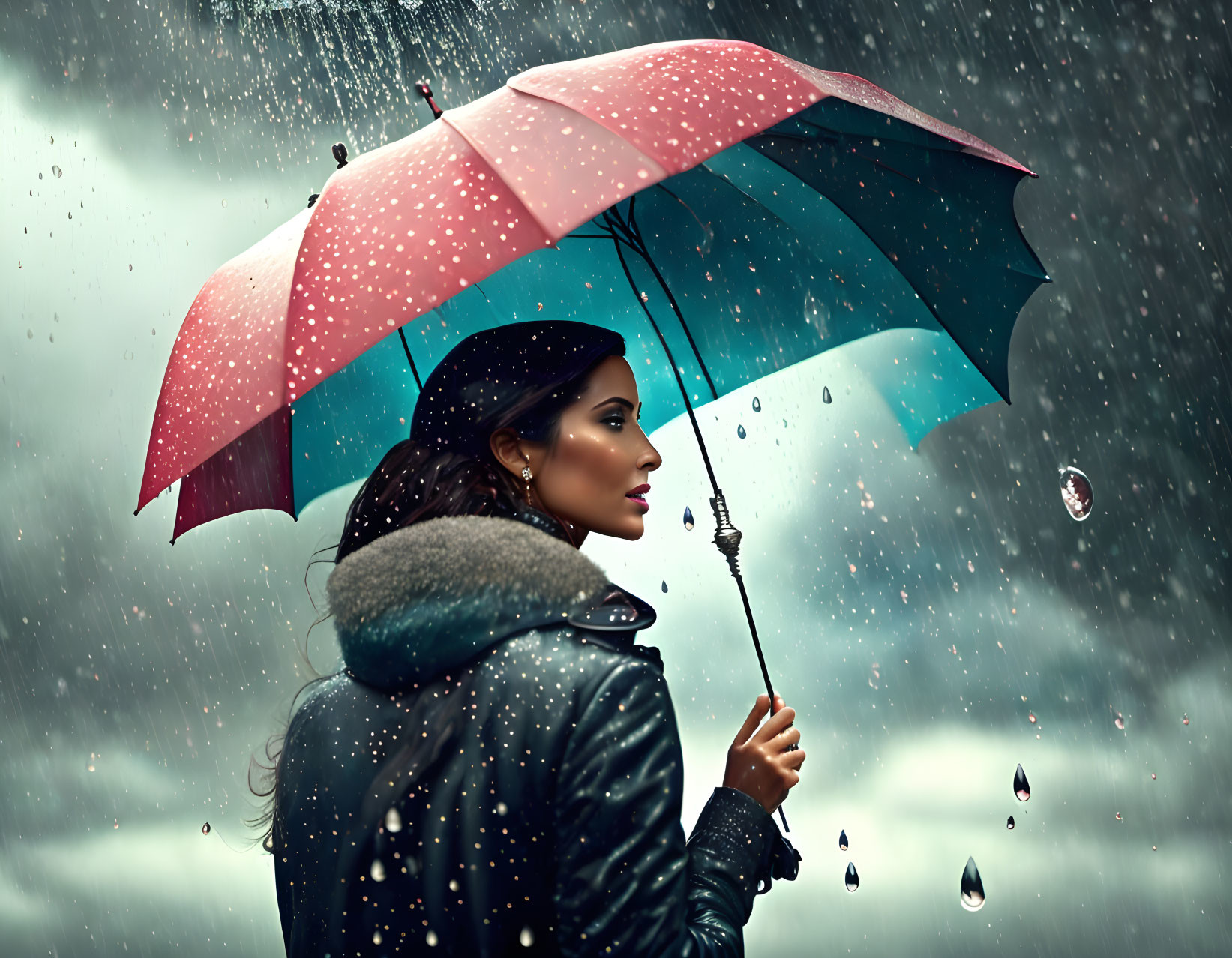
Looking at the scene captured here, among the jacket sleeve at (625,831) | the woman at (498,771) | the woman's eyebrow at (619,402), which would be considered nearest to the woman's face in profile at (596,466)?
the woman's eyebrow at (619,402)

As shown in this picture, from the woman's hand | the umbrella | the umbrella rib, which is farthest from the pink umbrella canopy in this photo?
the woman's hand

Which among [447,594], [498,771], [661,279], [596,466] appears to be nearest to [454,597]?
[447,594]

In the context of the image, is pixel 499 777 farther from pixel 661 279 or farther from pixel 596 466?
pixel 661 279

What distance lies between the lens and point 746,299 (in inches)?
173

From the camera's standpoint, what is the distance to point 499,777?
2469mm

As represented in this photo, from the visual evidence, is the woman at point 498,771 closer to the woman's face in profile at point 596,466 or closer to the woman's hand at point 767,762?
the woman's hand at point 767,762

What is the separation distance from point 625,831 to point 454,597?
0.62 metres

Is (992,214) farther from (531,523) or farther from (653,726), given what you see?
(653,726)

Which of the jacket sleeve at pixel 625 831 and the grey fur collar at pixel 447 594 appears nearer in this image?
the jacket sleeve at pixel 625 831

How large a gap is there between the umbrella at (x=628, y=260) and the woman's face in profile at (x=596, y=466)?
0.40 m

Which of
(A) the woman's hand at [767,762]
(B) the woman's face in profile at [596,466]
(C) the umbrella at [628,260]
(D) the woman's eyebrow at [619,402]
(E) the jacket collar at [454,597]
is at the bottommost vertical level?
(A) the woman's hand at [767,762]

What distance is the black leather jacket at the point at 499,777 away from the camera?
2.42 m

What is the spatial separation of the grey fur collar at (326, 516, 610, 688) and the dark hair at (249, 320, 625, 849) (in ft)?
A: 0.87

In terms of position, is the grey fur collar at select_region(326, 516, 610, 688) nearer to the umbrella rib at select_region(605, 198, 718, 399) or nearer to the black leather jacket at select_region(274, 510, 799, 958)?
the black leather jacket at select_region(274, 510, 799, 958)
